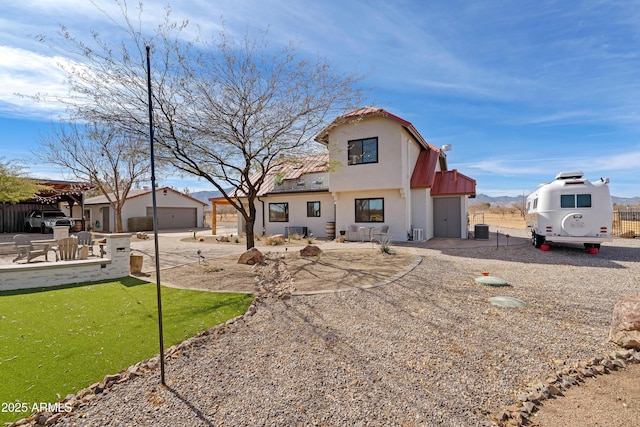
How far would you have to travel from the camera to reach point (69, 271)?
7273 millimetres

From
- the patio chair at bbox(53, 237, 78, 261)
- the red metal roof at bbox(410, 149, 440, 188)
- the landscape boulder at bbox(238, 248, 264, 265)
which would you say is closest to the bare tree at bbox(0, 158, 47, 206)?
the patio chair at bbox(53, 237, 78, 261)

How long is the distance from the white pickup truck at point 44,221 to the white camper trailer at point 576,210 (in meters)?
30.9

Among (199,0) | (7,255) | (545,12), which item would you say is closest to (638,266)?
(545,12)

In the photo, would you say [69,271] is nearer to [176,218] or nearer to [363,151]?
[363,151]

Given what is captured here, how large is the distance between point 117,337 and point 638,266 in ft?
44.3

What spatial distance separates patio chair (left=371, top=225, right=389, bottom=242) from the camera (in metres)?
15.1

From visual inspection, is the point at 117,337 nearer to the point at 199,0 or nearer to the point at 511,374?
the point at 511,374

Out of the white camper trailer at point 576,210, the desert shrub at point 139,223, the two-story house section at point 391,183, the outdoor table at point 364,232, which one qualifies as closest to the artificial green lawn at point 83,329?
the two-story house section at point 391,183

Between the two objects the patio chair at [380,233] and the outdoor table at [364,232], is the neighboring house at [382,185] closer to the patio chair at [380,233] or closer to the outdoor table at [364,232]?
the outdoor table at [364,232]

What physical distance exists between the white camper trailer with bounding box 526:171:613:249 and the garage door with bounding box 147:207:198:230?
1194 inches

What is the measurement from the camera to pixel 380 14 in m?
8.89

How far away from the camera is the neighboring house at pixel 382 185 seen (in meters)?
14.4

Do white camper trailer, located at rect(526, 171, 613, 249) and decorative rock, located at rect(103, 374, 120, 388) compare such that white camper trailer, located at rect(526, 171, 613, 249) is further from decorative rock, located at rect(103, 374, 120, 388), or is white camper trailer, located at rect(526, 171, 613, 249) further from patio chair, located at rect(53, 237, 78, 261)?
patio chair, located at rect(53, 237, 78, 261)

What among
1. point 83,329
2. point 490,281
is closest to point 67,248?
point 83,329
